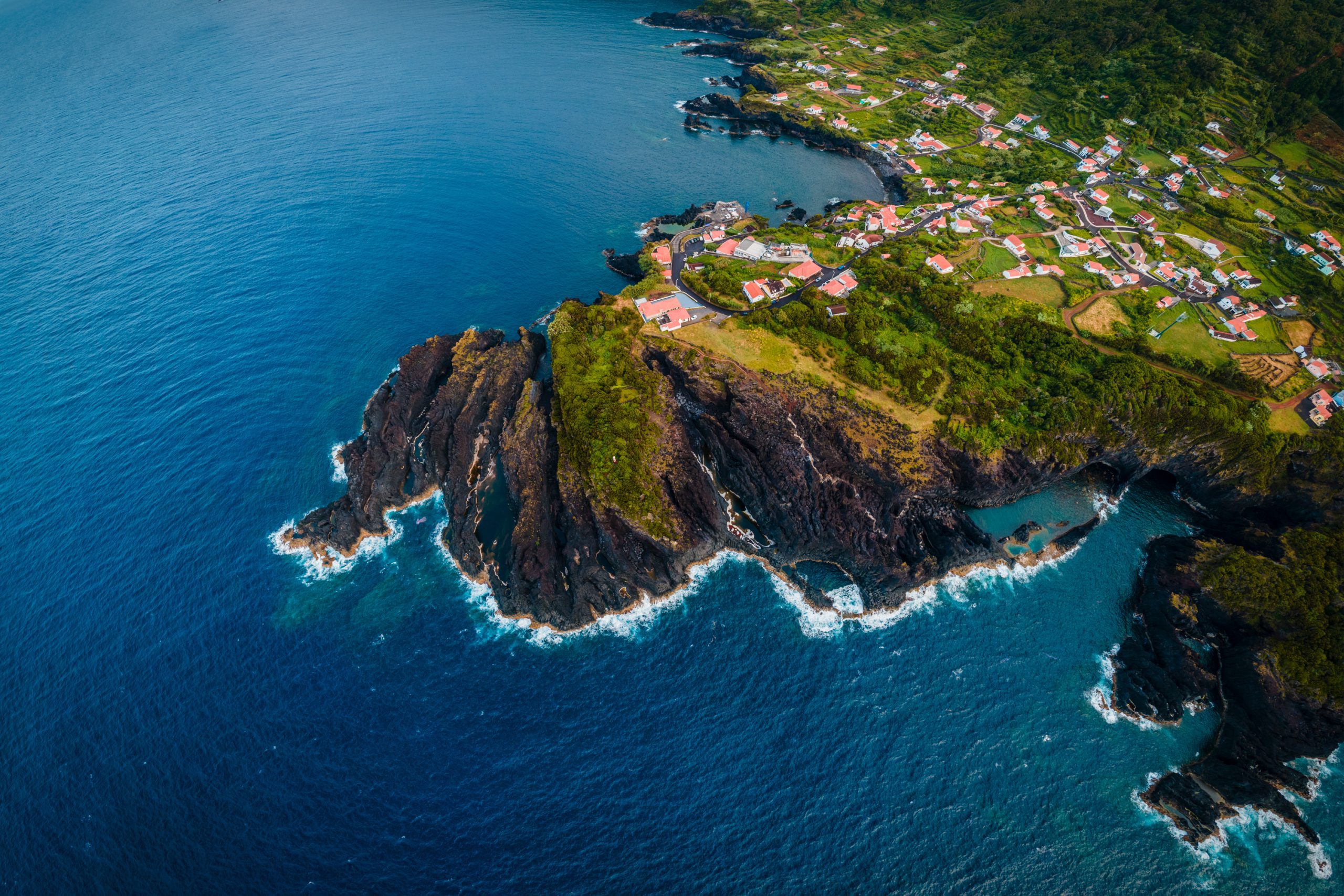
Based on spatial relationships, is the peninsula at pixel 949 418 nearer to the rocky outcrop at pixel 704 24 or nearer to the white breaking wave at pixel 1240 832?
the white breaking wave at pixel 1240 832

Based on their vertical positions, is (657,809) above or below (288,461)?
below

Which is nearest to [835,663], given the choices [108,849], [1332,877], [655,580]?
[655,580]

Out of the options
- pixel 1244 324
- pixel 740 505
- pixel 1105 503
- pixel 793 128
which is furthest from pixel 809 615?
pixel 793 128

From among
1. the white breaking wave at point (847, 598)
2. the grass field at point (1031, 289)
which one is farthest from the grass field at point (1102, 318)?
the white breaking wave at point (847, 598)

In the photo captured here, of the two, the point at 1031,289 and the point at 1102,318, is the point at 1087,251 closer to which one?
the point at 1031,289

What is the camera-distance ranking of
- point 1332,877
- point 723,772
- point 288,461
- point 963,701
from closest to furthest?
1. point 1332,877
2. point 723,772
3. point 963,701
4. point 288,461

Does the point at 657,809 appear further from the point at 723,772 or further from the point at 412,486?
the point at 412,486

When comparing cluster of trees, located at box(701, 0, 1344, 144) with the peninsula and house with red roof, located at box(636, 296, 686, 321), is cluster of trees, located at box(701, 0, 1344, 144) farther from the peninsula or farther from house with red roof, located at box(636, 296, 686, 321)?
house with red roof, located at box(636, 296, 686, 321)

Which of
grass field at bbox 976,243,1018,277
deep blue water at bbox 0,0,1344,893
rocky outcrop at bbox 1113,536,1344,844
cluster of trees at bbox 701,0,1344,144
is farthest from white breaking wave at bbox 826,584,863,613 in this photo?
cluster of trees at bbox 701,0,1344,144
